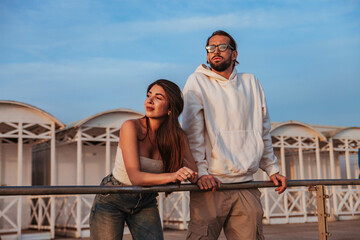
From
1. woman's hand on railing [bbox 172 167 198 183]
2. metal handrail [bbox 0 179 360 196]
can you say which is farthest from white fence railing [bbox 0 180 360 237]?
woman's hand on railing [bbox 172 167 198 183]

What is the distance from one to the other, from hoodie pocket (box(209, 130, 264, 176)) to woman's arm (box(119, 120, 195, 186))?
0.38 meters

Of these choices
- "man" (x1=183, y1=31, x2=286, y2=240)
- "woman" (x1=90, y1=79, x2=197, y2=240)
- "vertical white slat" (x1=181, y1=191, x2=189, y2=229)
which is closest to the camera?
"woman" (x1=90, y1=79, x2=197, y2=240)

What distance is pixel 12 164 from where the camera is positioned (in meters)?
13.7

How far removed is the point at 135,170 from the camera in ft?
8.42

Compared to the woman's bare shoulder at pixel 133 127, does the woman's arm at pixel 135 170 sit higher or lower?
lower

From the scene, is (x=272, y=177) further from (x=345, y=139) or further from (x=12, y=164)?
(x=345, y=139)

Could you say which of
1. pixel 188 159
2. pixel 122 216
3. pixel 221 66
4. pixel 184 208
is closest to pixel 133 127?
pixel 188 159

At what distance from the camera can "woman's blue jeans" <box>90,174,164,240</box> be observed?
266 centimetres

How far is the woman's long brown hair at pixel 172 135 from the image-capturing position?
8.87ft

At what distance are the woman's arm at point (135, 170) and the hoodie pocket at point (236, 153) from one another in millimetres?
383

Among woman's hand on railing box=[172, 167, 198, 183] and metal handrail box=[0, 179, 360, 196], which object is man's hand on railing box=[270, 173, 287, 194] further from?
woman's hand on railing box=[172, 167, 198, 183]

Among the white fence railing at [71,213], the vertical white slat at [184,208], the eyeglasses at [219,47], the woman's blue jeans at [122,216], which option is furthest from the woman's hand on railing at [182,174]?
the vertical white slat at [184,208]

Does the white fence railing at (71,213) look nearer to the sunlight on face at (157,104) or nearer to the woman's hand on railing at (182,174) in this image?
the sunlight on face at (157,104)

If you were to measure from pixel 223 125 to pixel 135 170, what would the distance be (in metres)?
0.69
